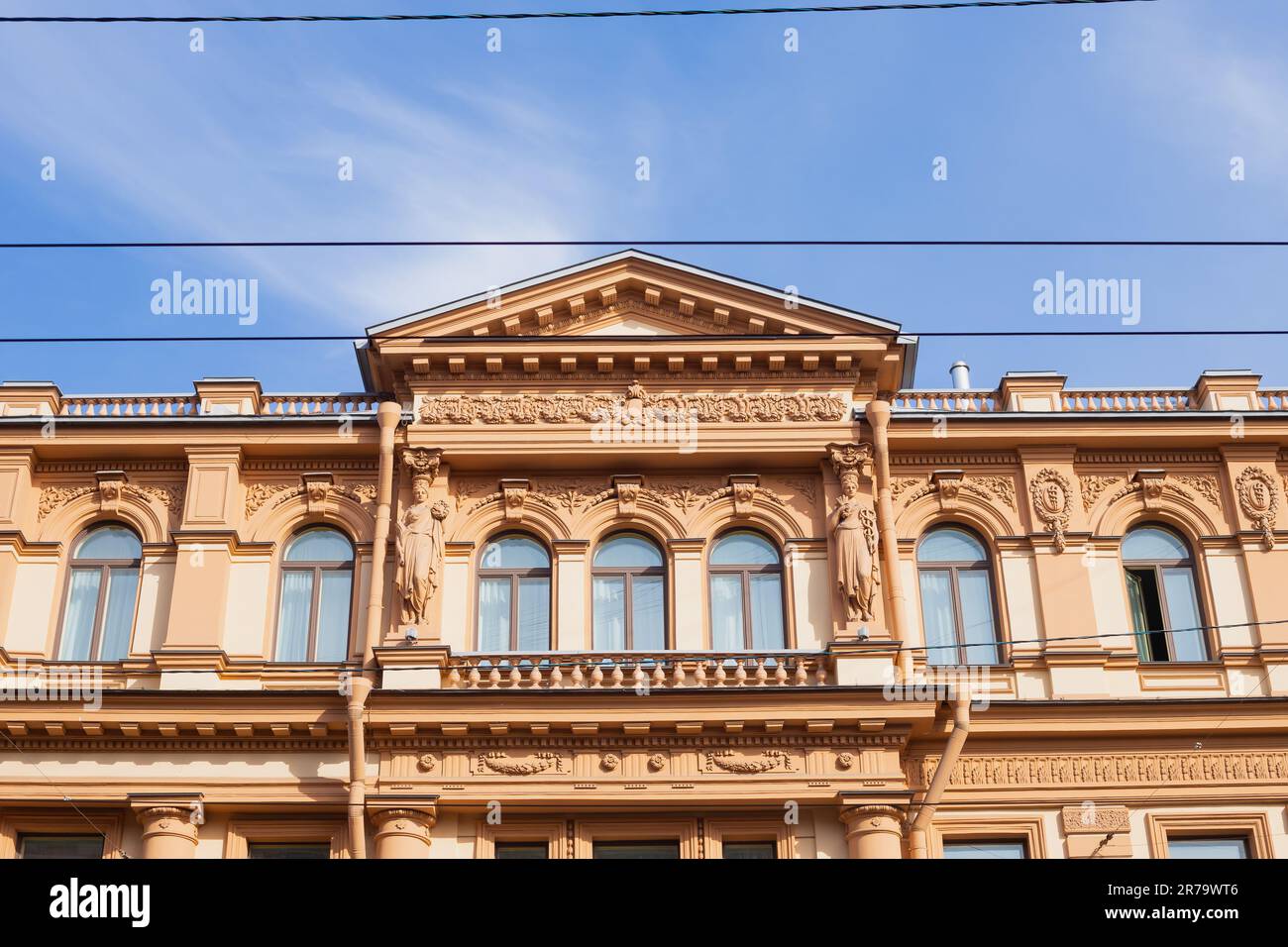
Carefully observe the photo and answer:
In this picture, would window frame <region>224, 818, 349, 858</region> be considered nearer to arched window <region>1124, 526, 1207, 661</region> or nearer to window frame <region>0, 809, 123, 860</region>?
window frame <region>0, 809, 123, 860</region>

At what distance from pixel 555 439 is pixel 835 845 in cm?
715

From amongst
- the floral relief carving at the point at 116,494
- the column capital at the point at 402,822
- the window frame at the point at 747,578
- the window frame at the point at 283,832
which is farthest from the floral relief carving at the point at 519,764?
the floral relief carving at the point at 116,494

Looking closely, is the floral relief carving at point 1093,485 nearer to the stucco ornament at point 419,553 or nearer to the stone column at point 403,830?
the stucco ornament at point 419,553

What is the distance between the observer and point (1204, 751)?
2108 cm

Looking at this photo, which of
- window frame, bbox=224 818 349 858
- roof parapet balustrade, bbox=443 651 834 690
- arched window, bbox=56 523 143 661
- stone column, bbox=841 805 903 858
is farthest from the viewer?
arched window, bbox=56 523 143 661

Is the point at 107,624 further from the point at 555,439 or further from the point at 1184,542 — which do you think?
the point at 1184,542

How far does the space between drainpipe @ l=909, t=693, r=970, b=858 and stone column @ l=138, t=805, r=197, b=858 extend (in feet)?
31.3

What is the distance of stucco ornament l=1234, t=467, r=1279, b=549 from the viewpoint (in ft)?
74.8

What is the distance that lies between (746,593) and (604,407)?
3.53 m

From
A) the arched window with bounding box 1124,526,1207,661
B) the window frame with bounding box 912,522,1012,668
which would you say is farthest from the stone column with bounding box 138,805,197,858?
the arched window with bounding box 1124,526,1207,661

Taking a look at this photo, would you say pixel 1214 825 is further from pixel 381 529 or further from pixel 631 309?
pixel 381 529

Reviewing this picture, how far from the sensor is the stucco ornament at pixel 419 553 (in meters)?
21.6

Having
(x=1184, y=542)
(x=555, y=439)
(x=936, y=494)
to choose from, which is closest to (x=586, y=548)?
(x=555, y=439)

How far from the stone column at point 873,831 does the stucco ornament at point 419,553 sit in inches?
257
